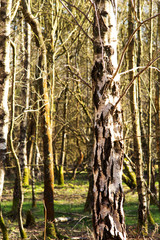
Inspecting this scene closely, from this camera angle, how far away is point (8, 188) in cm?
1333

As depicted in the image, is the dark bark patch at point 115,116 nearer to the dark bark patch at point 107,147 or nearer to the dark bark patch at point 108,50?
the dark bark patch at point 107,147

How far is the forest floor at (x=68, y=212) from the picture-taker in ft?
21.3

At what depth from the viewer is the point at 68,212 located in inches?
353

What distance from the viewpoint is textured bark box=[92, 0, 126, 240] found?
2.52 m

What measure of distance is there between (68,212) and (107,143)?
7022 millimetres

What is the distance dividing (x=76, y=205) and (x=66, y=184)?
4.61m

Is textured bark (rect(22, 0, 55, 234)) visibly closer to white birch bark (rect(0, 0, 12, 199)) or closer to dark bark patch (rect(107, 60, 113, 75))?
white birch bark (rect(0, 0, 12, 199))

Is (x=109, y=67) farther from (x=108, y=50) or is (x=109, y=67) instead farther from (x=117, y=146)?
(x=117, y=146)

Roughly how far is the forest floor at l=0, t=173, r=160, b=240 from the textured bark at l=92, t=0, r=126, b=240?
4.48 ft

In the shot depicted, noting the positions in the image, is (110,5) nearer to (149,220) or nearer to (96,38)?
(96,38)

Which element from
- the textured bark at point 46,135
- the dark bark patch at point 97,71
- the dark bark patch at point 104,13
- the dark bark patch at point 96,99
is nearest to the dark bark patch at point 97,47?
the dark bark patch at point 97,71

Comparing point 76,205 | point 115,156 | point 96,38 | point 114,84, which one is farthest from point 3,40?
point 76,205

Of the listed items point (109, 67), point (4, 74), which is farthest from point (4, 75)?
point (109, 67)

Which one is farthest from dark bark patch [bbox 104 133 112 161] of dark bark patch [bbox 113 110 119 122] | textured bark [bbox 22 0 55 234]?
textured bark [bbox 22 0 55 234]
